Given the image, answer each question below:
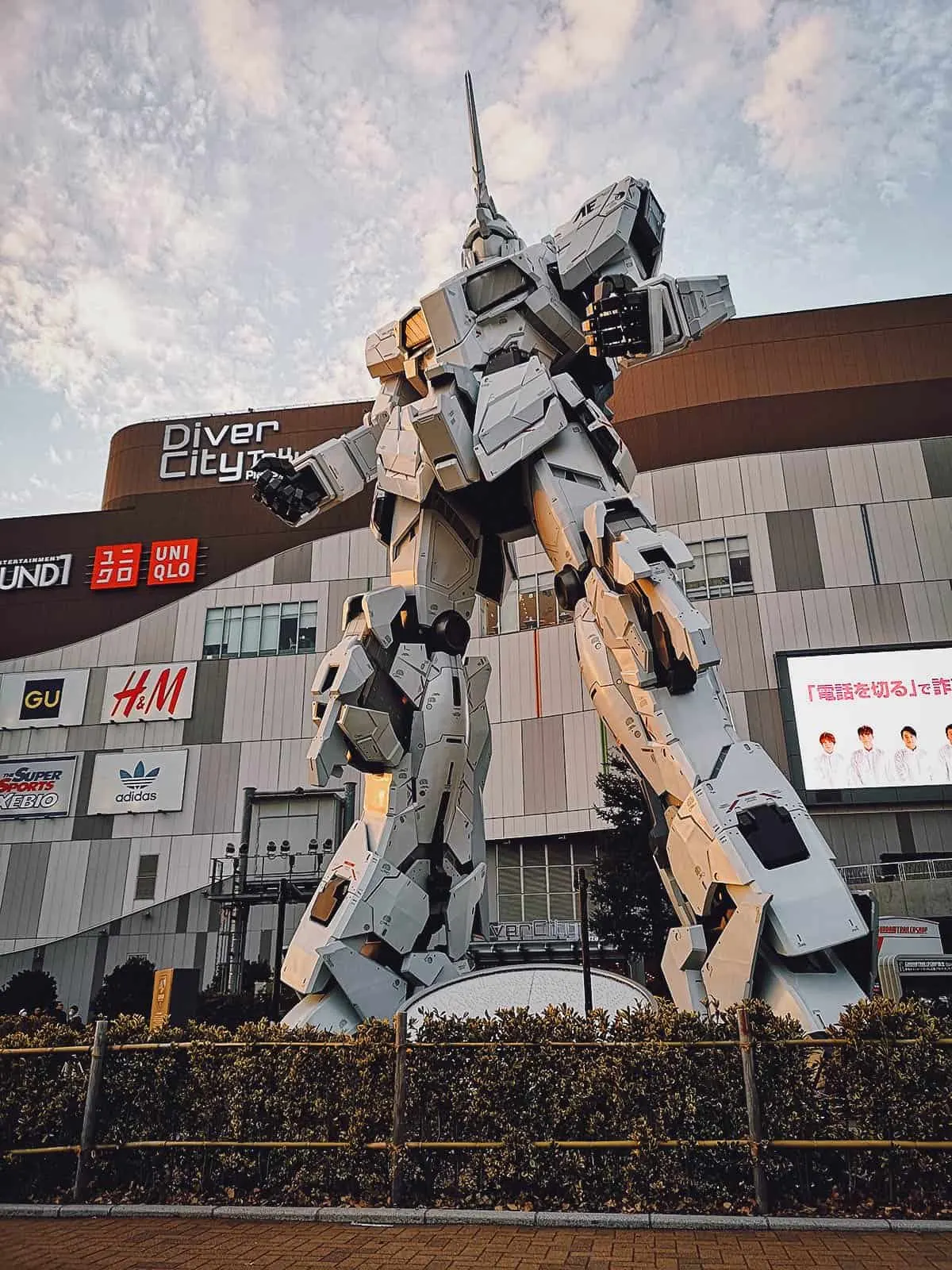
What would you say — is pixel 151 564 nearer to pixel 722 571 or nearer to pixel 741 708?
pixel 722 571

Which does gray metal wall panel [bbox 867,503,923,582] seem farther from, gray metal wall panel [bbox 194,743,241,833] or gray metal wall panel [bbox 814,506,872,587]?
gray metal wall panel [bbox 194,743,241,833]

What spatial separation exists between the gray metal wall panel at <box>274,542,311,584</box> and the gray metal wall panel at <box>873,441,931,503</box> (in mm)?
21776

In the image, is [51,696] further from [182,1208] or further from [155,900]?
[182,1208]

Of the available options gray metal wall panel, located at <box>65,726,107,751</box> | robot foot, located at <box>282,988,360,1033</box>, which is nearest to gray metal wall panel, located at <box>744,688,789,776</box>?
robot foot, located at <box>282,988,360,1033</box>

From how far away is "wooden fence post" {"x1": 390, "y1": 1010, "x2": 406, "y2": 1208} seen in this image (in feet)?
16.7

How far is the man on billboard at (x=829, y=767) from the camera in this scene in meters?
28.4

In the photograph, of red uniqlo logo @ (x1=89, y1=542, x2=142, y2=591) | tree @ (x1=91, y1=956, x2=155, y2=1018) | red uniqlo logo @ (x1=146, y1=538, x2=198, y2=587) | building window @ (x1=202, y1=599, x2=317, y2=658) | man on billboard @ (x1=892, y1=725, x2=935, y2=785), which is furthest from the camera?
red uniqlo logo @ (x1=89, y1=542, x2=142, y2=591)

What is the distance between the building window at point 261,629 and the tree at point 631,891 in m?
15.5

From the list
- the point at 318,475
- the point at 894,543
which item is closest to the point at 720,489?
the point at 894,543

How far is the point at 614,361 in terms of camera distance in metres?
9.49

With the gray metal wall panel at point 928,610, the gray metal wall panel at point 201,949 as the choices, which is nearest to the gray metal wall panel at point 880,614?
the gray metal wall panel at point 928,610

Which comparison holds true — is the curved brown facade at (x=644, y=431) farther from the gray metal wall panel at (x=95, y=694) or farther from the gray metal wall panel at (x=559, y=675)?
the gray metal wall panel at (x=559, y=675)

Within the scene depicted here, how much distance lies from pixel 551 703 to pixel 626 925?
406 inches

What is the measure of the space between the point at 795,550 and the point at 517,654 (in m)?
10.5
